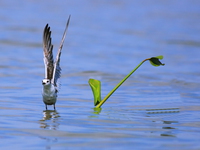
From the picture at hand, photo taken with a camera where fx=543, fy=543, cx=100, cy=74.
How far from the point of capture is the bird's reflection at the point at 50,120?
923 cm

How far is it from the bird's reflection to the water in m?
0.02

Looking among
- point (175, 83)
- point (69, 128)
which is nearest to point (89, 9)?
point (175, 83)

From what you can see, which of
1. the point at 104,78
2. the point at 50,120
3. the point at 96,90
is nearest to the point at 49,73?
the point at 96,90

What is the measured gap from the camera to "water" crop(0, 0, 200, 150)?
864 centimetres

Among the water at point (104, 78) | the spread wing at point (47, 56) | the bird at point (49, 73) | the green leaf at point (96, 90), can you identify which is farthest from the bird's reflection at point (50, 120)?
the green leaf at point (96, 90)

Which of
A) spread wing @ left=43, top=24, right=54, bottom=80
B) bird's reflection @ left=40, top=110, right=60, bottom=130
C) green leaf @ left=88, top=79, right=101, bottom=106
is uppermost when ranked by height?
spread wing @ left=43, top=24, right=54, bottom=80

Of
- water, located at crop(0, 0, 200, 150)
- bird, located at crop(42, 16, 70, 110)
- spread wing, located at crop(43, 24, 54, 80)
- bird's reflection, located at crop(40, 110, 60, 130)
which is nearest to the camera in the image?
water, located at crop(0, 0, 200, 150)

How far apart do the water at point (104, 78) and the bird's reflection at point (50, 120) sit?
0.06ft

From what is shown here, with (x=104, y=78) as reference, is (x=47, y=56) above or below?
above

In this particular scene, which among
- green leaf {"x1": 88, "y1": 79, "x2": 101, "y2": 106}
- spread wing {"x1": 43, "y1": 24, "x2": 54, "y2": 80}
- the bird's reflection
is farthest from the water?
spread wing {"x1": 43, "y1": 24, "x2": 54, "y2": 80}

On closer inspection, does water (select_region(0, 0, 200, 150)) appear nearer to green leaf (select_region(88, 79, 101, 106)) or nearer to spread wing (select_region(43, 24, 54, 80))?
green leaf (select_region(88, 79, 101, 106))

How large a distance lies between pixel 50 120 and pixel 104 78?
5.76m

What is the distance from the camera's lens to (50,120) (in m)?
9.78

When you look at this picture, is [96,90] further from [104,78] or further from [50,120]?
[104,78]
